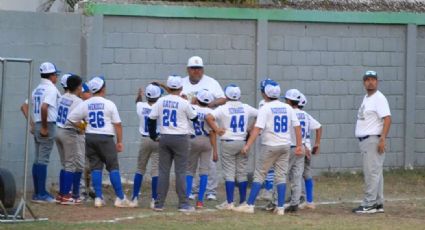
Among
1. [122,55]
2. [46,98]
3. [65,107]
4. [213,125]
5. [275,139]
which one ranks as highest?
[122,55]

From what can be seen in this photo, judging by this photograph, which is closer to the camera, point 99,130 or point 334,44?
point 99,130

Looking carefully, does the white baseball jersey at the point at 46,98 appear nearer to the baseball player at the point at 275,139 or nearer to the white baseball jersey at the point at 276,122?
the baseball player at the point at 275,139

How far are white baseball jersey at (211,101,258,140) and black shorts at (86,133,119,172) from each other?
4.85 feet

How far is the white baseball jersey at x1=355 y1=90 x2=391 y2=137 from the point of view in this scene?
14.7 meters

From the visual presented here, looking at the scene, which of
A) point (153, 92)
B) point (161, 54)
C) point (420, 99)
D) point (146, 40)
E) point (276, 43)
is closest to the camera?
point (153, 92)

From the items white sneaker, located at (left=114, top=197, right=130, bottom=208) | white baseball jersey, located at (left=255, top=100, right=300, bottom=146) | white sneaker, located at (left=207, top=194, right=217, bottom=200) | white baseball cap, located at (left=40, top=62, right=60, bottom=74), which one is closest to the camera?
white baseball jersey, located at (left=255, top=100, right=300, bottom=146)

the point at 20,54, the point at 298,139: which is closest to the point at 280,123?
the point at 298,139

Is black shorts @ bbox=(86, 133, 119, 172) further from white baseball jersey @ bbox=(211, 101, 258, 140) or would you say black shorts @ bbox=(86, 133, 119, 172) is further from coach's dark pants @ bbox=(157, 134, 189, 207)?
white baseball jersey @ bbox=(211, 101, 258, 140)

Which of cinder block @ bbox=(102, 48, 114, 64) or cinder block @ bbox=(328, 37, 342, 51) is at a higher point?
cinder block @ bbox=(328, 37, 342, 51)

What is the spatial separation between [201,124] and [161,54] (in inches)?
114

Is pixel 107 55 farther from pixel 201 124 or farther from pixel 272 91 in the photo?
pixel 272 91

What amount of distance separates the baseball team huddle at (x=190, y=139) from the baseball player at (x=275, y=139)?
0.01 m

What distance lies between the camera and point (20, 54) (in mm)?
16016

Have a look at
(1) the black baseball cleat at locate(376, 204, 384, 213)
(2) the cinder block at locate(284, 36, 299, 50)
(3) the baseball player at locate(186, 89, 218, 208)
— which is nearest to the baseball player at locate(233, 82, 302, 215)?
(3) the baseball player at locate(186, 89, 218, 208)
